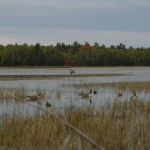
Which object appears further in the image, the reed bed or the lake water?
the lake water

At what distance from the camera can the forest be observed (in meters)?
70.1

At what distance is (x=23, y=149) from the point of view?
555 centimetres

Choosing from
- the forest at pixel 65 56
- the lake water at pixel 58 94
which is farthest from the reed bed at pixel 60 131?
the forest at pixel 65 56

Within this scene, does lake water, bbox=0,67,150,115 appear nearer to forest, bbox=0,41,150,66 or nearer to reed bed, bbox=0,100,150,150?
reed bed, bbox=0,100,150,150

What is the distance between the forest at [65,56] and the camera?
70075mm

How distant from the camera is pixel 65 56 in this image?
270 ft

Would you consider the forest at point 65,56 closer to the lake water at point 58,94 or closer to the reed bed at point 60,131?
the lake water at point 58,94

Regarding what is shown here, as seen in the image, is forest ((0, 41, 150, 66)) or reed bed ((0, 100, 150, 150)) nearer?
reed bed ((0, 100, 150, 150))

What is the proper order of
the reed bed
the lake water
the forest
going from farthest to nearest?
the forest → the lake water → the reed bed

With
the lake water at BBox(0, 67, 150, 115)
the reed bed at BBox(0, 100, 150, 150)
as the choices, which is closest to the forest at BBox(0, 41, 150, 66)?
the lake water at BBox(0, 67, 150, 115)

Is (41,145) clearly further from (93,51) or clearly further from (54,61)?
(93,51)

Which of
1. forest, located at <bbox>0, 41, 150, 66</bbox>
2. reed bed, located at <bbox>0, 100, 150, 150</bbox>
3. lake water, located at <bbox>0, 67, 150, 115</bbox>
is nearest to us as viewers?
reed bed, located at <bbox>0, 100, 150, 150</bbox>

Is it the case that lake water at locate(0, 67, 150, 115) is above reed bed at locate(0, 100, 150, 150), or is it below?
below

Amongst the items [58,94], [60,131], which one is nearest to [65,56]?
[58,94]
